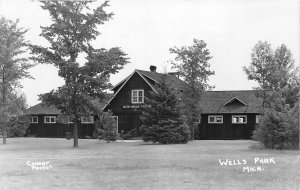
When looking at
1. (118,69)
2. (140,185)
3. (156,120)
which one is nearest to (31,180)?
(140,185)

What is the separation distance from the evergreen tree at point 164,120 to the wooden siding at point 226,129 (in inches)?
449

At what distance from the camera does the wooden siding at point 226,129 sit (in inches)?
1901

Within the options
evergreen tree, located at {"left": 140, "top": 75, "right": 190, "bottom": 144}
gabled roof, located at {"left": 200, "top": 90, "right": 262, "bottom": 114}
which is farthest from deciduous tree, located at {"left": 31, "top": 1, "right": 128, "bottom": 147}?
gabled roof, located at {"left": 200, "top": 90, "right": 262, "bottom": 114}

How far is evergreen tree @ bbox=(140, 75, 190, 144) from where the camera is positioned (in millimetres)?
37812

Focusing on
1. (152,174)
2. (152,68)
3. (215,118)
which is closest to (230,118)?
(215,118)

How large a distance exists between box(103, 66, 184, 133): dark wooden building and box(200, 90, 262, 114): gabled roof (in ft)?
15.5

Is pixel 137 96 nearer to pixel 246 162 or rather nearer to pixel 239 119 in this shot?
pixel 239 119

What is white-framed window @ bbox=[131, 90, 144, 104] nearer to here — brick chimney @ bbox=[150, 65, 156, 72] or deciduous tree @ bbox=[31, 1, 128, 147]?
brick chimney @ bbox=[150, 65, 156, 72]

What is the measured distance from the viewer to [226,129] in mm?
49250

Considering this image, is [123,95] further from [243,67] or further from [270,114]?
[270,114]

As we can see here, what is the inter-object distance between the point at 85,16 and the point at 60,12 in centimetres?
169

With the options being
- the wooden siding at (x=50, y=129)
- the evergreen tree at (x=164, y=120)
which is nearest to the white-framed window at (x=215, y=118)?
the evergreen tree at (x=164, y=120)

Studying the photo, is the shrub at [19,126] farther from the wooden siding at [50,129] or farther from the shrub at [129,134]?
the shrub at [129,134]

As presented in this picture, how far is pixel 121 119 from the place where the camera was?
49.5 metres
